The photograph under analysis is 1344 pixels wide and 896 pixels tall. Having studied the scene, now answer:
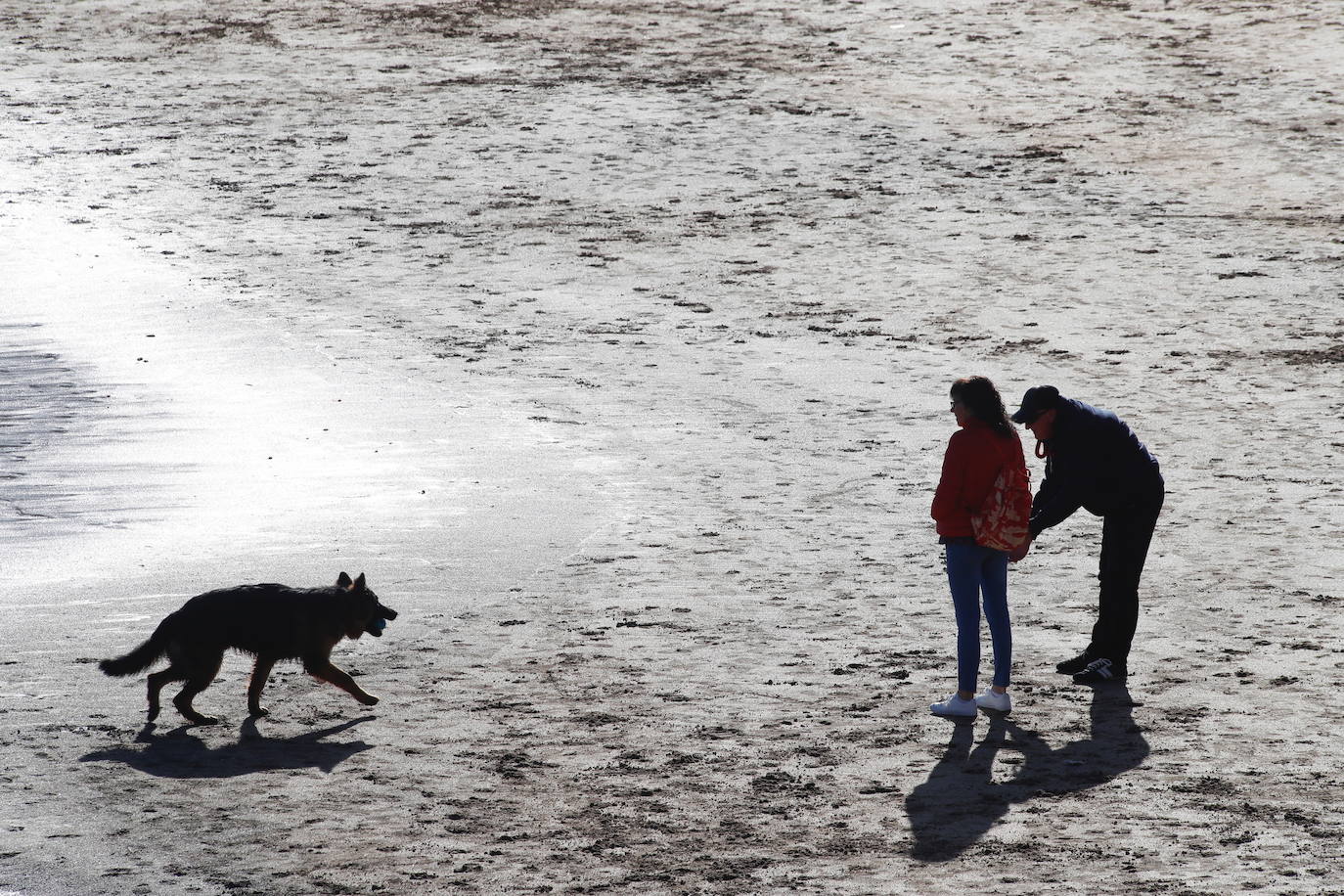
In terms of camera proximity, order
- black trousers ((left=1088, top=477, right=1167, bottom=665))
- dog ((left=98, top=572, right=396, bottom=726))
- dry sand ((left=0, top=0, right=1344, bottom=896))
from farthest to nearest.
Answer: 1. black trousers ((left=1088, top=477, right=1167, bottom=665))
2. dog ((left=98, top=572, right=396, bottom=726))
3. dry sand ((left=0, top=0, right=1344, bottom=896))

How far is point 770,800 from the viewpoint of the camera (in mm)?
7121

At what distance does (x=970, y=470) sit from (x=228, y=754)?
3368 mm

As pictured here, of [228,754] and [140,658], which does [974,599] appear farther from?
[140,658]

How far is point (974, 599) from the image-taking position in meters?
7.78

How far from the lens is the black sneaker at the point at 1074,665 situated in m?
8.42

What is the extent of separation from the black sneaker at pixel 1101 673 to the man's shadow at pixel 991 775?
0.25m

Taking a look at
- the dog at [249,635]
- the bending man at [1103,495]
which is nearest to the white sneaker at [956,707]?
the bending man at [1103,495]

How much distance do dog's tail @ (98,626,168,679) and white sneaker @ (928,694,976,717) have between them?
132 inches

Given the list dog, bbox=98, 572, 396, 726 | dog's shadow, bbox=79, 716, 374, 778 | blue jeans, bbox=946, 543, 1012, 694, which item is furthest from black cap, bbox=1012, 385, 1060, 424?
dog's shadow, bbox=79, 716, 374, 778

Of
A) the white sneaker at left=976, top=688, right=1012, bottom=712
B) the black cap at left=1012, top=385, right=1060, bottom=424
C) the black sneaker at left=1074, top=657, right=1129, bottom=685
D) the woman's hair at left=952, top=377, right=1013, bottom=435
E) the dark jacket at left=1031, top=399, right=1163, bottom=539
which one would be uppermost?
the woman's hair at left=952, top=377, right=1013, bottom=435

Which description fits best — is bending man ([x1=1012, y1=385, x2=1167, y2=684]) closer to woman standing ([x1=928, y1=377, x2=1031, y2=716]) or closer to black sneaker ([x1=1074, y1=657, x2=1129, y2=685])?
black sneaker ([x1=1074, y1=657, x2=1129, y2=685])

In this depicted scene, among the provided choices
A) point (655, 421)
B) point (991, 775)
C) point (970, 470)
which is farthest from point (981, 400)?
point (655, 421)

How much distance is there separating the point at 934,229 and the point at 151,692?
502 inches

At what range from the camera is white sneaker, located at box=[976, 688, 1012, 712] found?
7.93 m
